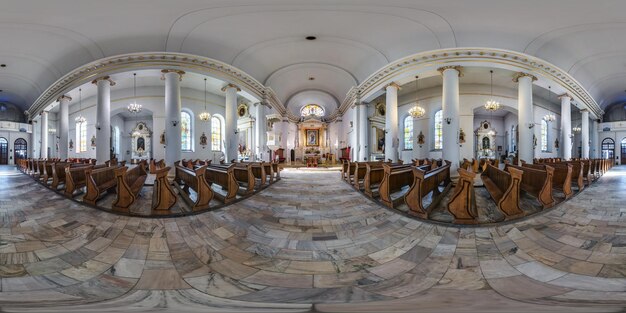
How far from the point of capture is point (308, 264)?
8.71 ft

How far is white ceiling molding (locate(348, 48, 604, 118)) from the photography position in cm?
1027

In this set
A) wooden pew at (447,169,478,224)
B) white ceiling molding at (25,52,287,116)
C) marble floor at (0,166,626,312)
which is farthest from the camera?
white ceiling molding at (25,52,287,116)

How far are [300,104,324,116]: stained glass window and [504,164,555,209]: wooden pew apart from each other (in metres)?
18.5

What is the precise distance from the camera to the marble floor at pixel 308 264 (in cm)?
197

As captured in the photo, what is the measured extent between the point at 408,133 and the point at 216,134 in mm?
12267

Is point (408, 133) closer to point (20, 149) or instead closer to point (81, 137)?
point (81, 137)

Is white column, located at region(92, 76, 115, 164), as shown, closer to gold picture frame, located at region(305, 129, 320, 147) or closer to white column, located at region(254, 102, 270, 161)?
white column, located at region(254, 102, 270, 161)

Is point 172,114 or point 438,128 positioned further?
point 438,128

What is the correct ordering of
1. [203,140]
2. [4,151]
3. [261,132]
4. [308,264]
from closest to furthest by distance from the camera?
[308,264] < [261,132] < [203,140] < [4,151]

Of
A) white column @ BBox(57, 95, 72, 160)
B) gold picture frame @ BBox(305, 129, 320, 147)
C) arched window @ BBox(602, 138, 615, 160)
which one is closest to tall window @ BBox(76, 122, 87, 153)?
white column @ BBox(57, 95, 72, 160)

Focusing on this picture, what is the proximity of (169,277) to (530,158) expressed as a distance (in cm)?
1353

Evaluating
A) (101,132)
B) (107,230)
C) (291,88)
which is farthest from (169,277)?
(291,88)

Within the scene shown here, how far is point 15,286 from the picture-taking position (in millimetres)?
2252

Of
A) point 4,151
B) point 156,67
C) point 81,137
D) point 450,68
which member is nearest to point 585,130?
point 450,68
